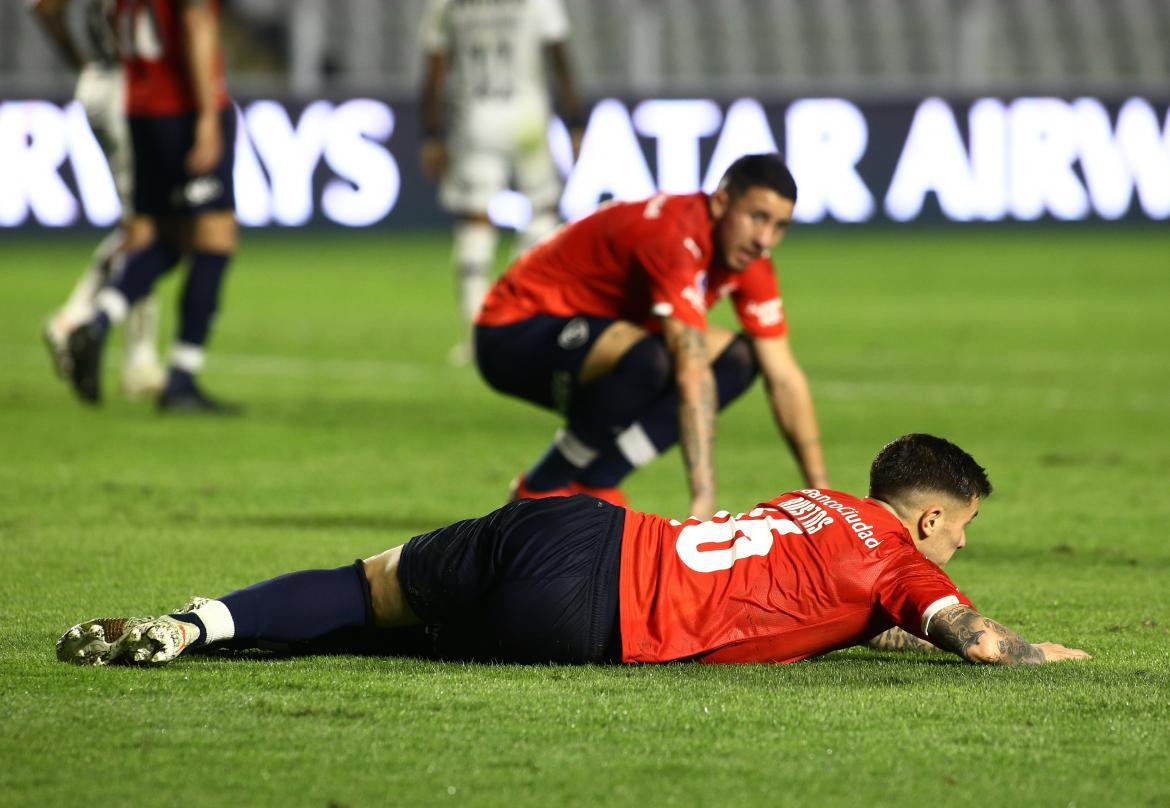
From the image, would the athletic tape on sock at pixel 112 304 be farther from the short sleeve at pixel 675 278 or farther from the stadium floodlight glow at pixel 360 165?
the stadium floodlight glow at pixel 360 165

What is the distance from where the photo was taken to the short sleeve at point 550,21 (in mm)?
11273

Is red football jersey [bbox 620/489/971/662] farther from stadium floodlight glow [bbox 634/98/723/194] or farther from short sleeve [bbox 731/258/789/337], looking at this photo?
stadium floodlight glow [bbox 634/98/723/194]

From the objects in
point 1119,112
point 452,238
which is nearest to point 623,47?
point 452,238

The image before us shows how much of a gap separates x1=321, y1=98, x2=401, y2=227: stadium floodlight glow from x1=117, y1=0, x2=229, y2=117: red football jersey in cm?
819

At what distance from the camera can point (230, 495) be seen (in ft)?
22.1

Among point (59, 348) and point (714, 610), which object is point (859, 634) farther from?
point (59, 348)

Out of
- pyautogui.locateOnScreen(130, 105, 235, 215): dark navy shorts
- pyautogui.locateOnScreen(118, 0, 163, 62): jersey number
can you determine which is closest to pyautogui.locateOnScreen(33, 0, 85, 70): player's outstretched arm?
pyautogui.locateOnScreen(118, 0, 163, 62): jersey number

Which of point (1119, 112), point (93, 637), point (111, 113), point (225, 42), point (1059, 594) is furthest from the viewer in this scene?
point (225, 42)

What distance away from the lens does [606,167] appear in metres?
17.3

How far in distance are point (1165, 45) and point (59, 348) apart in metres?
15.2

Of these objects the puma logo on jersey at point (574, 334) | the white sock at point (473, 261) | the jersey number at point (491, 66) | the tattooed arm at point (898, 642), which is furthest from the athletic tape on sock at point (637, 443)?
the jersey number at point (491, 66)

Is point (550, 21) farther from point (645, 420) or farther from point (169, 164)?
point (645, 420)

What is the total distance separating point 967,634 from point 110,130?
249 inches

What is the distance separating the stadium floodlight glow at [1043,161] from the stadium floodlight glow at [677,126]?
2.71 meters
